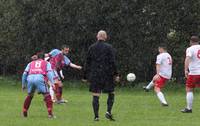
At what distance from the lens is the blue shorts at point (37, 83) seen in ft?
53.9

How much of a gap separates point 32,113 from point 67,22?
16.0 m

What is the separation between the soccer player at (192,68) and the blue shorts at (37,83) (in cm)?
416

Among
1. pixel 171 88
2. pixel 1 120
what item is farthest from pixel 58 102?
pixel 171 88

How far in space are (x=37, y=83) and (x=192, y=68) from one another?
4.60 meters

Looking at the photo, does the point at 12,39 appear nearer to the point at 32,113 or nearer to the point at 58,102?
the point at 58,102

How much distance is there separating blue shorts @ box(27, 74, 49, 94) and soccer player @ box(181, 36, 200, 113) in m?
4.16

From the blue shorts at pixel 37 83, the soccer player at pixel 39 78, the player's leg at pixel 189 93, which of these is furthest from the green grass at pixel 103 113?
the blue shorts at pixel 37 83

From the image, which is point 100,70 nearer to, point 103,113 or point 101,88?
point 101,88

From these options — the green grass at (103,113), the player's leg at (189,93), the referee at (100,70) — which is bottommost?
the green grass at (103,113)

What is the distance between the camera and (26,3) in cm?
3384

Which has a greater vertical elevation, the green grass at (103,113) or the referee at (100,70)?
the referee at (100,70)

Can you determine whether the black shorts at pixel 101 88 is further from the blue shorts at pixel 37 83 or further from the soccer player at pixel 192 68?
the soccer player at pixel 192 68

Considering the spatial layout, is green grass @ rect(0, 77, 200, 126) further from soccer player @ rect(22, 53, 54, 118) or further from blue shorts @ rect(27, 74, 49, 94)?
blue shorts @ rect(27, 74, 49, 94)

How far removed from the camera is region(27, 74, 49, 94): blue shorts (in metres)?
16.4
